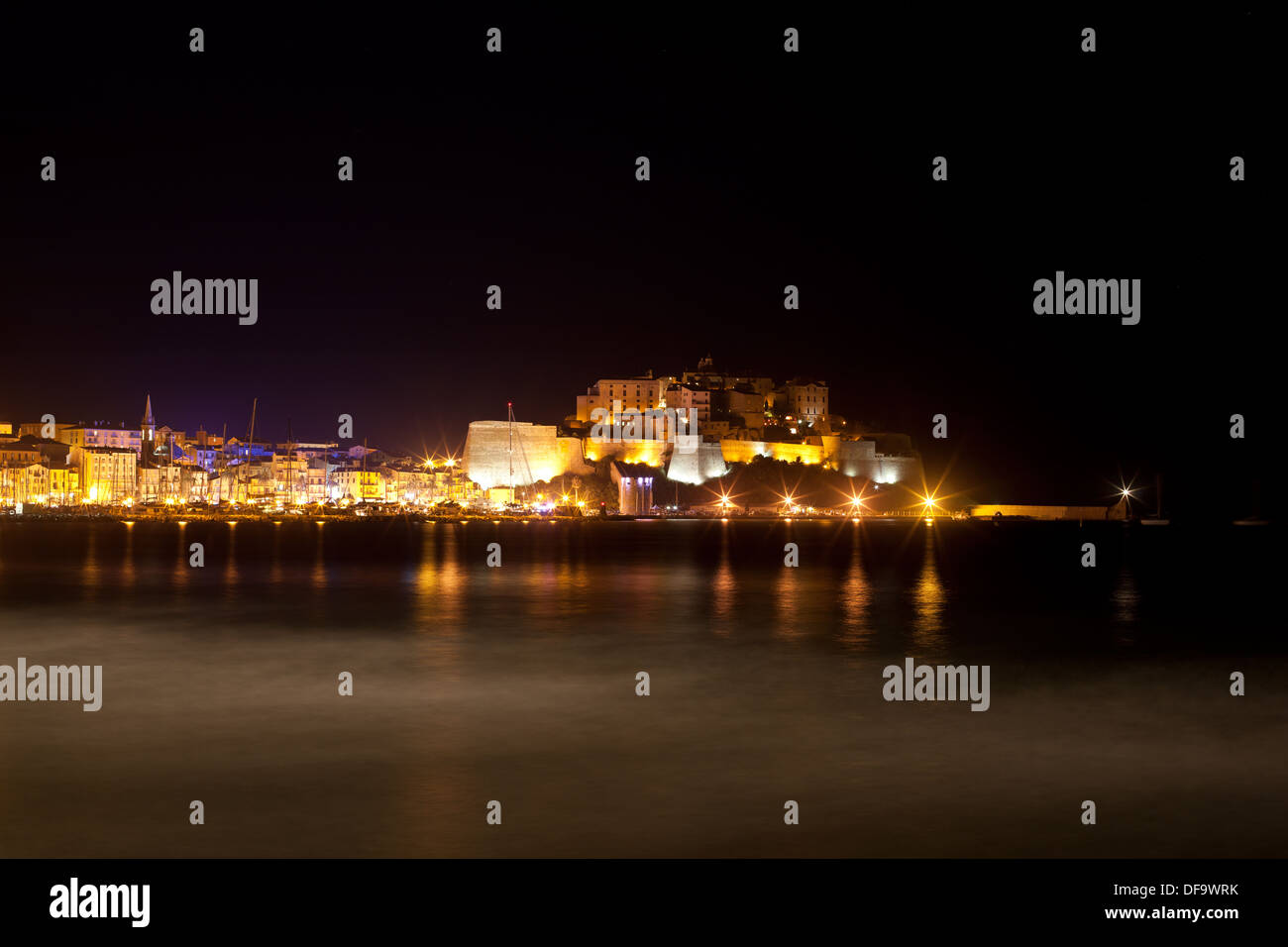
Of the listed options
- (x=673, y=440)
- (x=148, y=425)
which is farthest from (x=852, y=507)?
(x=148, y=425)

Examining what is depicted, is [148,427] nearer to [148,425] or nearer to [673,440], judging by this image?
[148,425]

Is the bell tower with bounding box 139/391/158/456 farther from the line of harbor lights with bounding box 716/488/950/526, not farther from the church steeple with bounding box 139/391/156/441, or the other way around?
the line of harbor lights with bounding box 716/488/950/526

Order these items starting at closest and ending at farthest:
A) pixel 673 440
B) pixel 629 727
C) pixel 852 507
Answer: pixel 629 727
pixel 673 440
pixel 852 507

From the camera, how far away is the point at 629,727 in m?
9.74

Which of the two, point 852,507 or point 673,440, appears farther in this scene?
point 852,507

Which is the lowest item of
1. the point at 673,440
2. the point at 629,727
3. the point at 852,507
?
the point at 629,727

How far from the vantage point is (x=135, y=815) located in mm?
6762

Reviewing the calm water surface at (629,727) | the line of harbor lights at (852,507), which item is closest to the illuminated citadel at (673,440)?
the line of harbor lights at (852,507)

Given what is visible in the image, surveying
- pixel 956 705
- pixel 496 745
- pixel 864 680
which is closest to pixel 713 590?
pixel 864 680

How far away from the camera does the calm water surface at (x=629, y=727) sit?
6527 mm

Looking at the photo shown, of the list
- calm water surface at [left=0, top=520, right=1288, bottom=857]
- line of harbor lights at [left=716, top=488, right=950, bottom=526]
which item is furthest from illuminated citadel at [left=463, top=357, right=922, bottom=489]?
calm water surface at [left=0, top=520, right=1288, bottom=857]

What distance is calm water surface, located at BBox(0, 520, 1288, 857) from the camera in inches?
257
